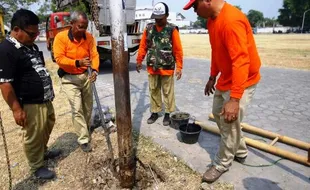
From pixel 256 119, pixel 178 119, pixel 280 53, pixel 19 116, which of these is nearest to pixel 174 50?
pixel 178 119

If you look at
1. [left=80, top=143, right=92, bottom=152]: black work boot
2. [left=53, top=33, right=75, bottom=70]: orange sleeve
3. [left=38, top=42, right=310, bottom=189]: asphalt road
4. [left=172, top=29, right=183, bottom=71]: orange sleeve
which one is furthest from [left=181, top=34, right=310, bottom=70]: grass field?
[left=53, top=33, right=75, bottom=70]: orange sleeve

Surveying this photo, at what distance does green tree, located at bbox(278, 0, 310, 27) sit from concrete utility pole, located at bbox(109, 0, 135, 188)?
67925 millimetres

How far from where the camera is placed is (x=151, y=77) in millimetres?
4258

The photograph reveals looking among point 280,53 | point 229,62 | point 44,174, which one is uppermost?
point 229,62

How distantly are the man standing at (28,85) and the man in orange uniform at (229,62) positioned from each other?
168 cm

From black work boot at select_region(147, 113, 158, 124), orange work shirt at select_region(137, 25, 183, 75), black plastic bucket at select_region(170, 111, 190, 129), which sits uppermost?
orange work shirt at select_region(137, 25, 183, 75)

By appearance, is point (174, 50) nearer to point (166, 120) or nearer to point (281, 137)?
point (166, 120)

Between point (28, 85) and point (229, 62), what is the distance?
2141mm

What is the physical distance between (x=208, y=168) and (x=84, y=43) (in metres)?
2.37

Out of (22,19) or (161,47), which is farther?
(161,47)

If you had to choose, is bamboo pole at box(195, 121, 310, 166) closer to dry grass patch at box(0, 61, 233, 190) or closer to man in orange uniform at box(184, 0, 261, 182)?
man in orange uniform at box(184, 0, 261, 182)

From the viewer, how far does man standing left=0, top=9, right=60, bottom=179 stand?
2404 millimetres

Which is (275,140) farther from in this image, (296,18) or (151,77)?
(296,18)

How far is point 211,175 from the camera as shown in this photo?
2.76m
